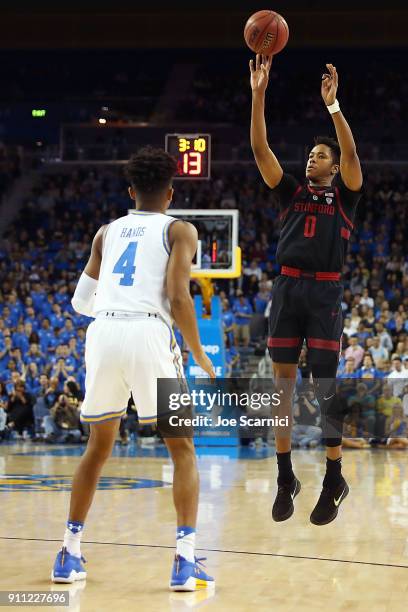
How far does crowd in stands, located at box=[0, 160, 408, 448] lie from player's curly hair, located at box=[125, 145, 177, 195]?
986 cm

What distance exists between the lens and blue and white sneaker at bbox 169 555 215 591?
18.7 feet

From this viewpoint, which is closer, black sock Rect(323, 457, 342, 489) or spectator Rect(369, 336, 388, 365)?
black sock Rect(323, 457, 342, 489)

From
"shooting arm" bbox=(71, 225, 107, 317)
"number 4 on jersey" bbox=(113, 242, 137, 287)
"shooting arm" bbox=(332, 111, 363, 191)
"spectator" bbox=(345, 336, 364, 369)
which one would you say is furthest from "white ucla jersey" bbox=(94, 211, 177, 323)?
"spectator" bbox=(345, 336, 364, 369)

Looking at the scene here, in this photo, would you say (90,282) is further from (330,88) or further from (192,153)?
(192,153)

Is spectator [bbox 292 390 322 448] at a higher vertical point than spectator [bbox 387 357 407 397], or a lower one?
lower

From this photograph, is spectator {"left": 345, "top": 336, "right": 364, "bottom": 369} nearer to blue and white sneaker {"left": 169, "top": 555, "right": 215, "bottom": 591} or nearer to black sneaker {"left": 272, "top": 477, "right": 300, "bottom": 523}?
black sneaker {"left": 272, "top": 477, "right": 300, "bottom": 523}

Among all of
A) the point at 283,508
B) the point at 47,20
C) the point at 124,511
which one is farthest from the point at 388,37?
the point at 283,508

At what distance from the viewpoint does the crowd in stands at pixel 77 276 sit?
677 inches

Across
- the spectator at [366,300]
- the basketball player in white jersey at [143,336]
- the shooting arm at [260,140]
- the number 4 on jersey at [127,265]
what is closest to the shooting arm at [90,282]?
the basketball player in white jersey at [143,336]

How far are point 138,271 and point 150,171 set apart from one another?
2.11ft

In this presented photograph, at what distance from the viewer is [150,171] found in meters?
5.99

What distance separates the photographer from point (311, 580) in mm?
6031

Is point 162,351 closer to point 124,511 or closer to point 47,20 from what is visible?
point 124,511

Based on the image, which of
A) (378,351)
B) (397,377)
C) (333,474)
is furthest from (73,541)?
(378,351)
